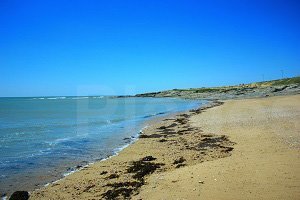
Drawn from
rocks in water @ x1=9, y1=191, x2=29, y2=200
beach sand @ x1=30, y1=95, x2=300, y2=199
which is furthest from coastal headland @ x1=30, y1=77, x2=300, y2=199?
rocks in water @ x1=9, y1=191, x2=29, y2=200

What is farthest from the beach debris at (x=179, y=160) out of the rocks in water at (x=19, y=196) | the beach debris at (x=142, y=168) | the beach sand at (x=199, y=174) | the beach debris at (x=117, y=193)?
the rocks in water at (x=19, y=196)

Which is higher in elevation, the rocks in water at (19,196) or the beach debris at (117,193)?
the beach debris at (117,193)

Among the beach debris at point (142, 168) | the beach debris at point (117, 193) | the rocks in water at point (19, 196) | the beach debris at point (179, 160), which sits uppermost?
the beach debris at point (179, 160)

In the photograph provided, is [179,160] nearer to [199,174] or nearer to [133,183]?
[199,174]

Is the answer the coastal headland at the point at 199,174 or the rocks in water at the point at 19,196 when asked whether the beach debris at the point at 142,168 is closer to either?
the coastal headland at the point at 199,174

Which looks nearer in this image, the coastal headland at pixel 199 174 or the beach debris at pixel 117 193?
the coastal headland at pixel 199 174

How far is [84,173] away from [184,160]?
430cm

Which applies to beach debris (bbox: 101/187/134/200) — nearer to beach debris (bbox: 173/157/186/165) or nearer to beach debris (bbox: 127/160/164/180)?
beach debris (bbox: 127/160/164/180)

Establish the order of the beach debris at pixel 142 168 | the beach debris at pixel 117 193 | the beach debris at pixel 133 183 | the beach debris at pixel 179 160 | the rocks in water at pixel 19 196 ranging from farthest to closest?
1. the beach debris at pixel 179 160
2. the beach debris at pixel 142 168
3. the rocks in water at pixel 19 196
4. the beach debris at pixel 133 183
5. the beach debris at pixel 117 193

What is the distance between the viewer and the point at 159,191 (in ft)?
26.9

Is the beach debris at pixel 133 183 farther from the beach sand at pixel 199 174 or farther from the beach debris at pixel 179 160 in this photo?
the beach debris at pixel 179 160

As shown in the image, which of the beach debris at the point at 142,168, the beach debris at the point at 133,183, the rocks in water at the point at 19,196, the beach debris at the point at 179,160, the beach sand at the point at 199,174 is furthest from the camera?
the beach debris at the point at 179,160

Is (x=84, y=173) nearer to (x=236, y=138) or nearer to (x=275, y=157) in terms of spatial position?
(x=275, y=157)

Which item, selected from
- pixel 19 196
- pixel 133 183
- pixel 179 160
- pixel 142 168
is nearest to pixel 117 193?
pixel 133 183
